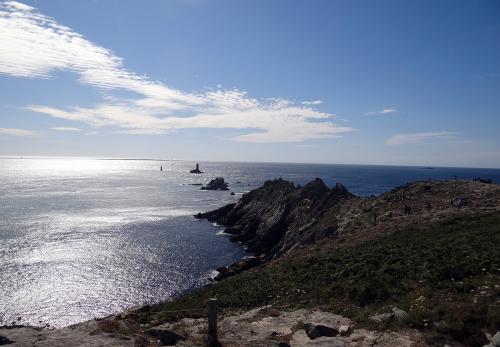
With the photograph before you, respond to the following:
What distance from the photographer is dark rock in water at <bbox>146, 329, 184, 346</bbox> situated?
494 inches

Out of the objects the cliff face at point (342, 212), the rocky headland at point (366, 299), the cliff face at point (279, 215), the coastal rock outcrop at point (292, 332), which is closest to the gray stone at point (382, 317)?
the rocky headland at point (366, 299)

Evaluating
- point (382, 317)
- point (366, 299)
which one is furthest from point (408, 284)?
point (382, 317)

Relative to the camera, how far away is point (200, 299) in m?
23.2

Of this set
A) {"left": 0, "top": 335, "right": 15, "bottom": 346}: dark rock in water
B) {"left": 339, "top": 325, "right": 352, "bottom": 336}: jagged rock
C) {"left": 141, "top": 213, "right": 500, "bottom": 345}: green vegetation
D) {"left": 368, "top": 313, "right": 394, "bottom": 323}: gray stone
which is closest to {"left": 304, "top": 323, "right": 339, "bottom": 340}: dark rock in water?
{"left": 339, "top": 325, "right": 352, "bottom": 336}: jagged rock

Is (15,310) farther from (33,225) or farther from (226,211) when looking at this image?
(226,211)

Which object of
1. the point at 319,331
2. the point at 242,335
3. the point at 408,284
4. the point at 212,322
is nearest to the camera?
the point at 212,322

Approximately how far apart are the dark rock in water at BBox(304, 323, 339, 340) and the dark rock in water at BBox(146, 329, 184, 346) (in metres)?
4.66

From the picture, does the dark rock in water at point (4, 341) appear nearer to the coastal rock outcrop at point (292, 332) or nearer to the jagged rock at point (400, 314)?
the coastal rock outcrop at point (292, 332)

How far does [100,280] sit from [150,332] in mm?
38078

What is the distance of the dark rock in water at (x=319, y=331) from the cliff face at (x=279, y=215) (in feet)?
95.8

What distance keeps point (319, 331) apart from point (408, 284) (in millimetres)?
6132

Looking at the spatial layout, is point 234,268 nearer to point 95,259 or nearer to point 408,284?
point 95,259

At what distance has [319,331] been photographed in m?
13.5

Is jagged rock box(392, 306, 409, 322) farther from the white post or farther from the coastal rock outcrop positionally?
the white post
